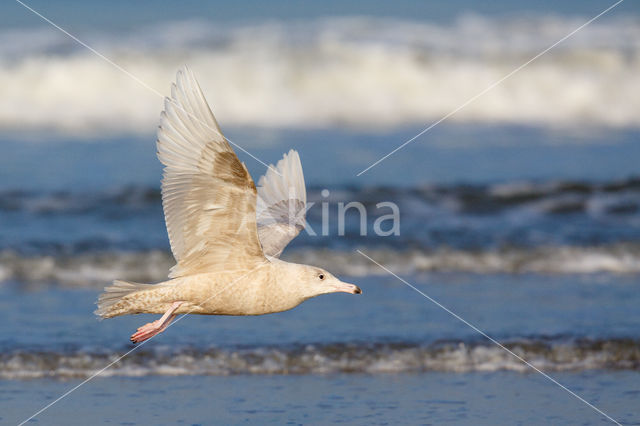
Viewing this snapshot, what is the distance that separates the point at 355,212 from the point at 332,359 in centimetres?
541

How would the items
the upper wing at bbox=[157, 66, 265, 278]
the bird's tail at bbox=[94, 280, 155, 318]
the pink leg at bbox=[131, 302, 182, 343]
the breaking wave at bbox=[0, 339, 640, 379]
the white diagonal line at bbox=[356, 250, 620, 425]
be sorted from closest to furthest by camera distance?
the upper wing at bbox=[157, 66, 265, 278], the pink leg at bbox=[131, 302, 182, 343], the bird's tail at bbox=[94, 280, 155, 318], the white diagonal line at bbox=[356, 250, 620, 425], the breaking wave at bbox=[0, 339, 640, 379]

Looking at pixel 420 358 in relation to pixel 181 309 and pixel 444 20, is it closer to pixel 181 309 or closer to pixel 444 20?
pixel 181 309

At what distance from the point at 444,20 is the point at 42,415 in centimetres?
2010

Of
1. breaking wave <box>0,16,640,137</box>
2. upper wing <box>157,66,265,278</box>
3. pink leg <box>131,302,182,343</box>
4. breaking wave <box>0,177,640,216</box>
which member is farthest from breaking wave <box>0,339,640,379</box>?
breaking wave <box>0,16,640,137</box>

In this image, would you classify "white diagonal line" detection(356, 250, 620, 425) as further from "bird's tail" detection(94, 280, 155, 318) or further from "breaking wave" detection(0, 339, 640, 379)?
"bird's tail" detection(94, 280, 155, 318)

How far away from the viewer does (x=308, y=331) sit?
312 inches

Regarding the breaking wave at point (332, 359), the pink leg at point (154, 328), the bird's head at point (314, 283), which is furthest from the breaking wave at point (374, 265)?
the bird's head at point (314, 283)

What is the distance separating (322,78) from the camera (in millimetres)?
20422

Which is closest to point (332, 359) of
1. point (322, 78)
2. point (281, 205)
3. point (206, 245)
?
point (281, 205)

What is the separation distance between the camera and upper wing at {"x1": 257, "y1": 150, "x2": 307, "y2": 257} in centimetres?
661

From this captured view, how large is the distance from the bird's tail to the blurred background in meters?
0.74

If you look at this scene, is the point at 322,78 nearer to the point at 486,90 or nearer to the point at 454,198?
the point at 486,90

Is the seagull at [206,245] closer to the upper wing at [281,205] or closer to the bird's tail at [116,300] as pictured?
the bird's tail at [116,300]

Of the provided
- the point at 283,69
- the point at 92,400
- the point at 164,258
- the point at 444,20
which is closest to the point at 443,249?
the point at 164,258
